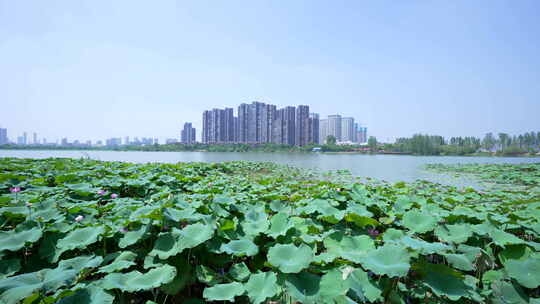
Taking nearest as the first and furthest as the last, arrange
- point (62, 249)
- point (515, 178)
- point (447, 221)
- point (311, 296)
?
point (311, 296)
point (62, 249)
point (447, 221)
point (515, 178)

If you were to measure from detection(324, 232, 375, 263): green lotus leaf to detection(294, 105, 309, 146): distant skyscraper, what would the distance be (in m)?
66.2

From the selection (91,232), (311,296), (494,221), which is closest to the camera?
(311,296)

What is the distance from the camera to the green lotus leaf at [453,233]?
1.86 m

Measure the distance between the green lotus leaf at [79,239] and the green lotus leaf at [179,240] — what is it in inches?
17.6

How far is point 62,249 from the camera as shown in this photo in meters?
1.53

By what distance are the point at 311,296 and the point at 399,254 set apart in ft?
1.98

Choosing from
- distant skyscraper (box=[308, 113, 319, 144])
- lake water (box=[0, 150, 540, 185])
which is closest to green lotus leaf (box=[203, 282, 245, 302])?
lake water (box=[0, 150, 540, 185])

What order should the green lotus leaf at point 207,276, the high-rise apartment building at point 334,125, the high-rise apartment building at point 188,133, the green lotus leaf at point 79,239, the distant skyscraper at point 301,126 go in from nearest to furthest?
the green lotus leaf at point 207,276
the green lotus leaf at point 79,239
the distant skyscraper at point 301,126
the high-rise apartment building at point 188,133
the high-rise apartment building at point 334,125

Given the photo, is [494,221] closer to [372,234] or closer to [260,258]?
[372,234]

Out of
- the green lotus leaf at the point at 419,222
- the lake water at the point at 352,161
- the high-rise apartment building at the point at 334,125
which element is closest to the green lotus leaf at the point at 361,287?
the green lotus leaf at the point at 419,222

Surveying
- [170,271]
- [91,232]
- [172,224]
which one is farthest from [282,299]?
[91,232]

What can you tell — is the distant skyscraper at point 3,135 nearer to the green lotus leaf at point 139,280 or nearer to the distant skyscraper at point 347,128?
the green lotus leaf at point 139,280

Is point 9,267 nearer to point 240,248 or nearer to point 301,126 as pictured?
point 240,248

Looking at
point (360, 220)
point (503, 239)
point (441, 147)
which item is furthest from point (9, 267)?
point (441, 147)
